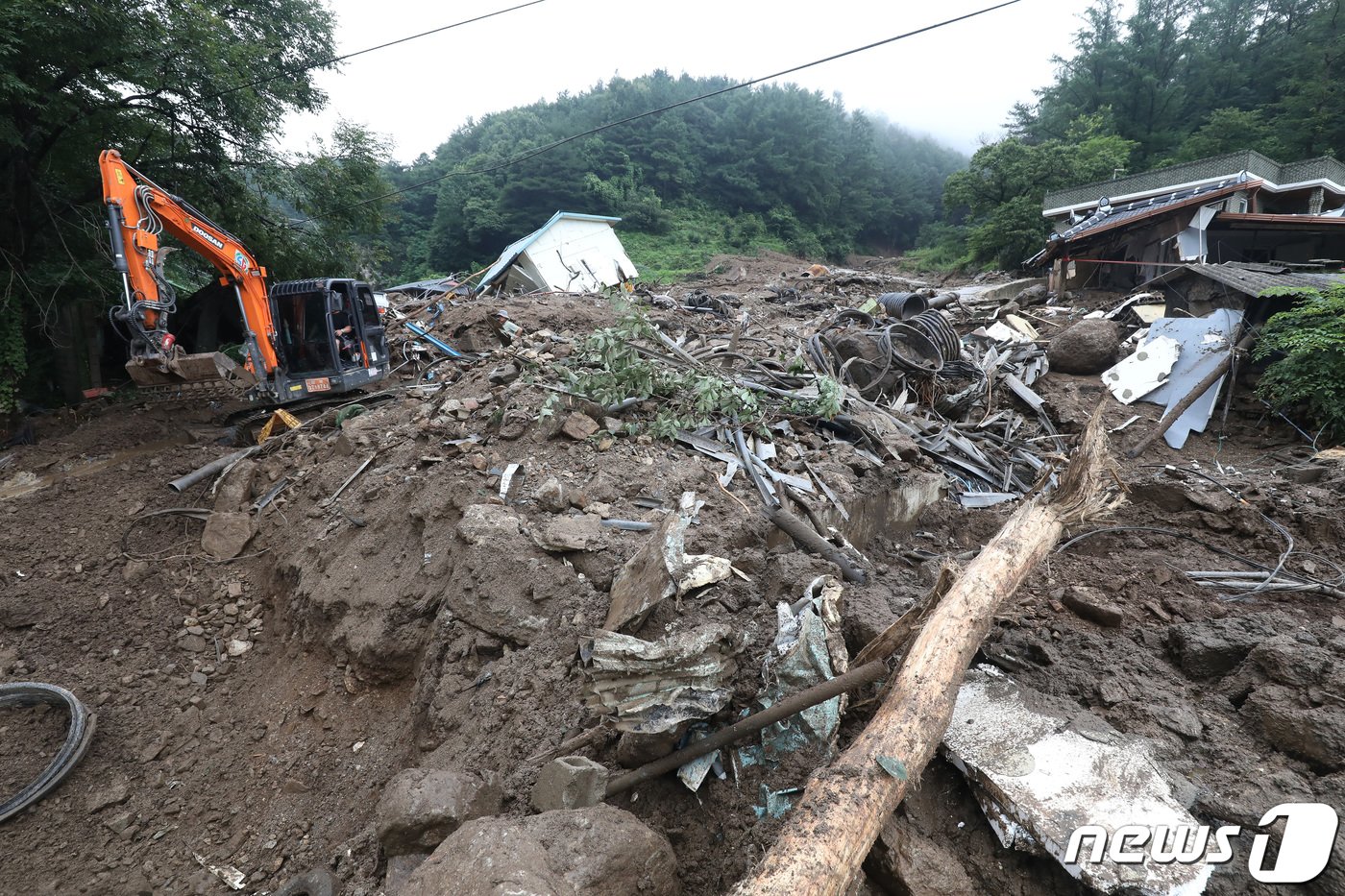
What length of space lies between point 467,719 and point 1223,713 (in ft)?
12.0

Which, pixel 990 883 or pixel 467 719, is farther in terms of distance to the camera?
pixel 467 719

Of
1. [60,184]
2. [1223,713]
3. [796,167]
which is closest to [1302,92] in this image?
[796,167]

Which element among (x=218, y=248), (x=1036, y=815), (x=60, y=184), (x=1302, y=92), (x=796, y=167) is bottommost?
(x=1036, y=815)

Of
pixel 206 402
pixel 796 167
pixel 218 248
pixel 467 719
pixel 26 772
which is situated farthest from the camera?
pixel 796 167

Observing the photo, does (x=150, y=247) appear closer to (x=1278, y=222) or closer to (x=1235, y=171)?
(x=1278, y=222)

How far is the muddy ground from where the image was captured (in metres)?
2.47

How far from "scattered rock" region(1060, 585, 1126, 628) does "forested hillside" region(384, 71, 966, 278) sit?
1376 inches

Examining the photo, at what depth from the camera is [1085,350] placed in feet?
35.9

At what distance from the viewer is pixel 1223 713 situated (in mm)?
2689

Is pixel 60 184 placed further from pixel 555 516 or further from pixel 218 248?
pixel 555 516

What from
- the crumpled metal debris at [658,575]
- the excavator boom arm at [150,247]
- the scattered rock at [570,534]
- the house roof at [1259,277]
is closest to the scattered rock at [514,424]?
the scattered rock at [570,534]

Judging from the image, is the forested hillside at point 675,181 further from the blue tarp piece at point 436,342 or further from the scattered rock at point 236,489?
the scattered rock at point 236,489

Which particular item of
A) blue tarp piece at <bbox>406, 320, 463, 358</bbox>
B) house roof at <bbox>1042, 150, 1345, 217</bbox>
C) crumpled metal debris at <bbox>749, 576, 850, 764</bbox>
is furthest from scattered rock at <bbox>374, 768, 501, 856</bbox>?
house roof at <bbox>1042, 150, 1345, 217</bbox>

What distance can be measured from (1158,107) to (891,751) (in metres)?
48.4
